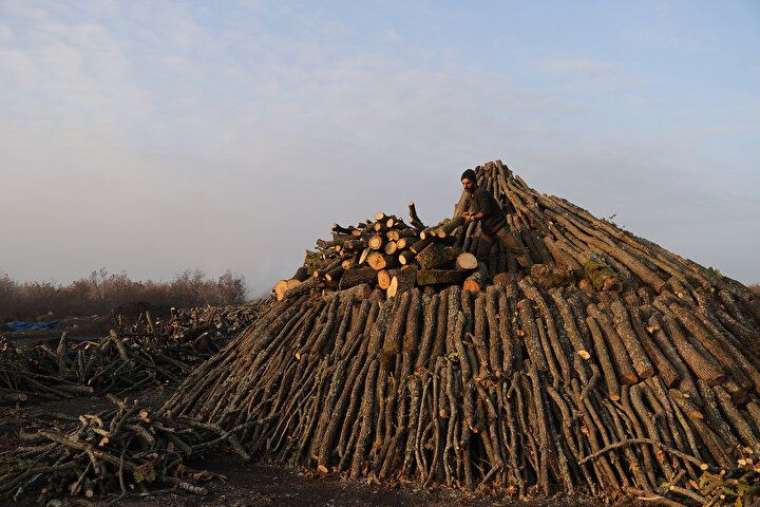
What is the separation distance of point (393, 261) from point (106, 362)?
8463mm

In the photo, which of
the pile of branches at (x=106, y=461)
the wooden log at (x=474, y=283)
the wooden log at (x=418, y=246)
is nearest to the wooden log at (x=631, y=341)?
the wooden log at (x=474, y=283)

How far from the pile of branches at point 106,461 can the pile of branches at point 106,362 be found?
557 centimetres

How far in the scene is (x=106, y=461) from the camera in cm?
816

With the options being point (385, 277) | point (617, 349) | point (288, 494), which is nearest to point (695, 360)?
point (617, 349)

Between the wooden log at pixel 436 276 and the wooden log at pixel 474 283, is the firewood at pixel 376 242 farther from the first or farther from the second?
the wooden log at pixel 474 283

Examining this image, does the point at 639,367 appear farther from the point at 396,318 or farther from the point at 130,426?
the point at 130,426

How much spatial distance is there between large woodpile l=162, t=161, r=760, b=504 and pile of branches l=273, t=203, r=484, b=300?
0.15 metres

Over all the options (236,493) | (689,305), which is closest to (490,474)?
(236,493)

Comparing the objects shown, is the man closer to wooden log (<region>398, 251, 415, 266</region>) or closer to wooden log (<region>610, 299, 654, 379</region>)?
wooden log (<region>398, 251, 415, 266</region>)

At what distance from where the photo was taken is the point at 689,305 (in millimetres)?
9594

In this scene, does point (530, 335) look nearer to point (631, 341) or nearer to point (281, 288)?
point (631, 341)

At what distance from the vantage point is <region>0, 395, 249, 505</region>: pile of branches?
789 centimetres

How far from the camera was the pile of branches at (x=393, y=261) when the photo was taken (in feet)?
34.4

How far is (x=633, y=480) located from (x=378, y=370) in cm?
366
